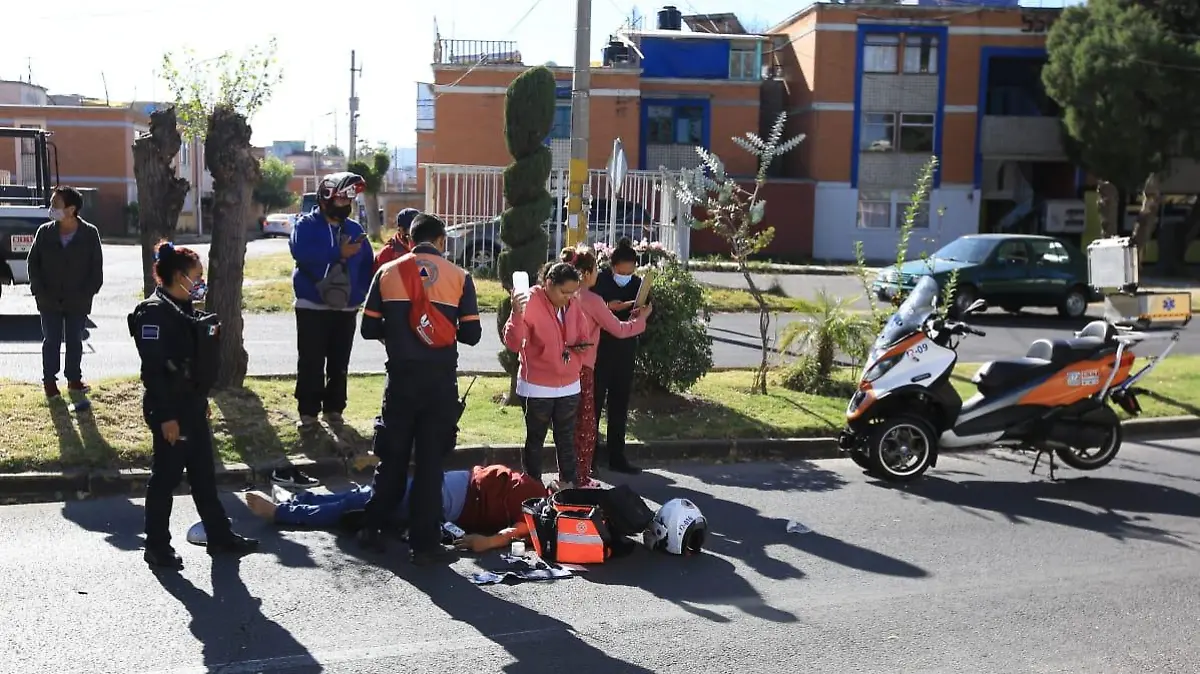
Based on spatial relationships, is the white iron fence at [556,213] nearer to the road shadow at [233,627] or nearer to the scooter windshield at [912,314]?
the scooter windshield at [912,314]

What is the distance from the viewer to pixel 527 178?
11445mm

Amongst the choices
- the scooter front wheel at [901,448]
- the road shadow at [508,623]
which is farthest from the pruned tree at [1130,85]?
the road shadow at [508,623]

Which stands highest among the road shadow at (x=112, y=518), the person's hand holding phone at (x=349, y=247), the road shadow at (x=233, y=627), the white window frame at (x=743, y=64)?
the white window frame at (x=743, y=64)

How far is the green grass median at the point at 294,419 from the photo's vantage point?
823 centimetres

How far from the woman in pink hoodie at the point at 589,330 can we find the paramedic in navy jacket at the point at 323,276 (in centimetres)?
170

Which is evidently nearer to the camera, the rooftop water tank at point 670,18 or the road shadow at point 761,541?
the road shadow at point 761,541

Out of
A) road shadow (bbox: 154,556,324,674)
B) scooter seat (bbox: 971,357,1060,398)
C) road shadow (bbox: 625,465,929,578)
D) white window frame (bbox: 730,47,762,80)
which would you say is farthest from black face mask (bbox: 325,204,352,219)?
white window frame (bbox: 730,47,762,80)

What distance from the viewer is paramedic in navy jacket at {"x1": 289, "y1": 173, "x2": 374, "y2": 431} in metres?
8.54

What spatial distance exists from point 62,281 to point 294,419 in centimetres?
230

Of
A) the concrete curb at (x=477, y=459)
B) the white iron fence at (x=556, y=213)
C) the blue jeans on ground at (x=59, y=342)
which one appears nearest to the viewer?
the concrete curb at (x=477, y=459)

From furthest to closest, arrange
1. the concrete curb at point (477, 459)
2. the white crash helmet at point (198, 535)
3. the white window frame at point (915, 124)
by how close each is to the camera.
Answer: the white window frame at point (915, 124) → the concrete curb at point (477, 459) → the white crash helmet at point (198, 535)

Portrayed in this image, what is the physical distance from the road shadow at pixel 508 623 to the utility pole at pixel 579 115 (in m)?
6.07

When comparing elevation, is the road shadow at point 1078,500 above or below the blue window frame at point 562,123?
below

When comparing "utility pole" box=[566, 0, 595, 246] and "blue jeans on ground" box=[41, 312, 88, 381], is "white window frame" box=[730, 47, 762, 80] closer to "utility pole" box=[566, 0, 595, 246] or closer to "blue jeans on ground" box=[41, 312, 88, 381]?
"utility pole" box=[566, 0, 595, 246]
